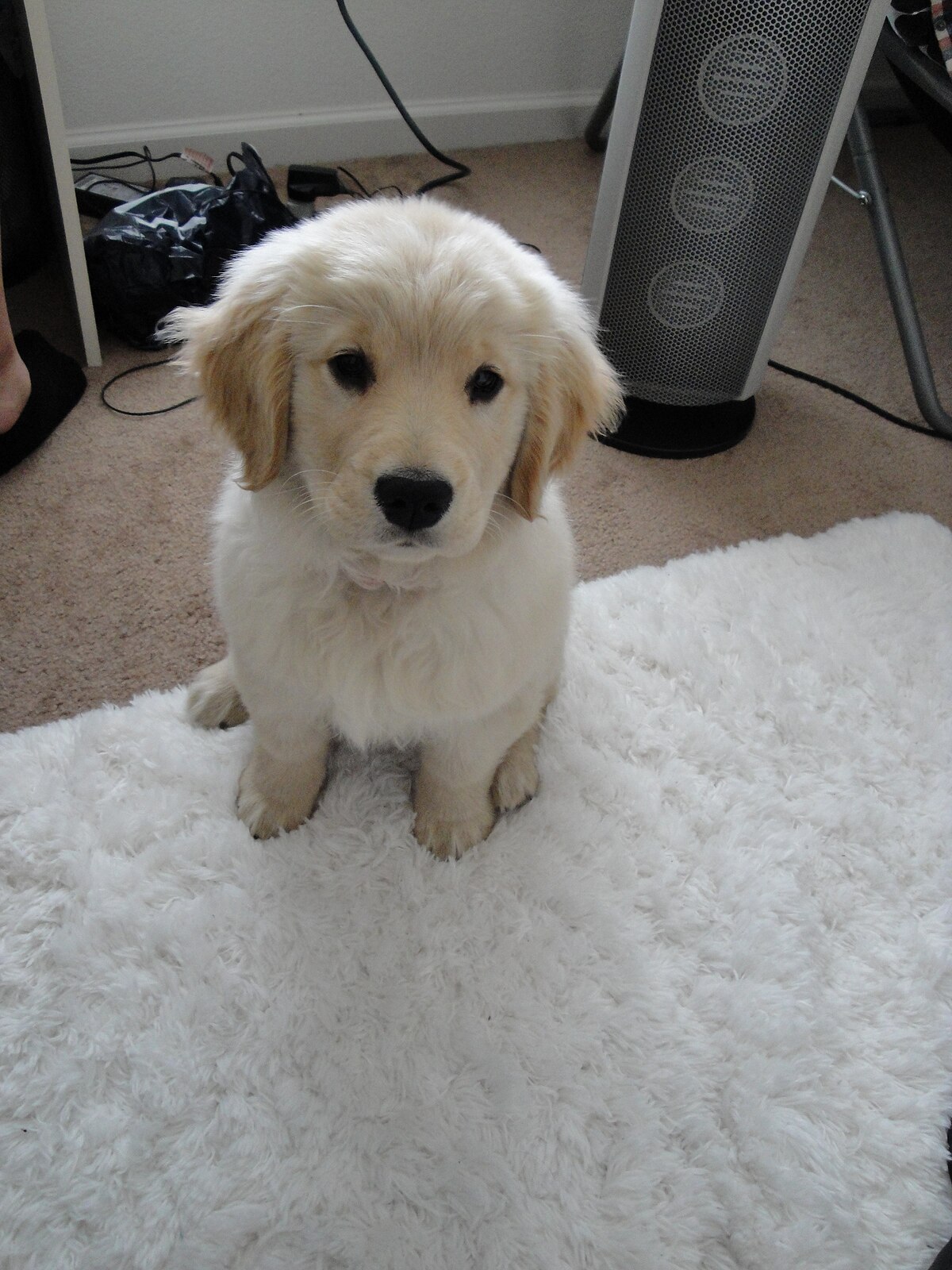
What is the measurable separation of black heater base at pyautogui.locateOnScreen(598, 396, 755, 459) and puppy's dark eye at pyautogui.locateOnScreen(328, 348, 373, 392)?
4.01ft

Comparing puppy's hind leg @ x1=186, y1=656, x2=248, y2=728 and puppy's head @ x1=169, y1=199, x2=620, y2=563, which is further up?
puppy's head @ x1=169, y1=199, x2=620, y2=563

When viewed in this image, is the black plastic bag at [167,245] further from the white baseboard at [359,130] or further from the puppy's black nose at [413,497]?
the puppy's black nose at [413,497]

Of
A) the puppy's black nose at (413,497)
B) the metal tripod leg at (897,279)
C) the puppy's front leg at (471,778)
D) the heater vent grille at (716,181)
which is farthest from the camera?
the metal tripod leg at (897,279)

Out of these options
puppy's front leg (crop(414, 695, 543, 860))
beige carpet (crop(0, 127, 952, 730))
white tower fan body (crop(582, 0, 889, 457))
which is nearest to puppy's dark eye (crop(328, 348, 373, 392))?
puppy's front leg (crop(414, 695, 543, 860))

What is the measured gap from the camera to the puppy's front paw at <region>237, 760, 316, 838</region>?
1.23 meters

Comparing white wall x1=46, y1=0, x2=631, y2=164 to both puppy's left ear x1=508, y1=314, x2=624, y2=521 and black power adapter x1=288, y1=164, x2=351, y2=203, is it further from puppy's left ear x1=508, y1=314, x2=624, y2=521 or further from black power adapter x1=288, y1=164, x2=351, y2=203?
puppy's left ear x1=508, y1=314, x2=624, y2=521

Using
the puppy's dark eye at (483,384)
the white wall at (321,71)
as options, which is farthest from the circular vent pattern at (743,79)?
the white wall at (321,71)

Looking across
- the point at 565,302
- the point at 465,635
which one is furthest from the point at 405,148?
the point at 465,635

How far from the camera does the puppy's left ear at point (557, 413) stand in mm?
974

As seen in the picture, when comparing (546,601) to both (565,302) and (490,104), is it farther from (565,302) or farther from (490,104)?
(490,104)

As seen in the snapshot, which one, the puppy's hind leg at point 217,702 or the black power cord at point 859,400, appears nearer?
the puppy's hind leg at point 217,702

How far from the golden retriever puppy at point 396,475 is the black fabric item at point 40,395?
2.97ft

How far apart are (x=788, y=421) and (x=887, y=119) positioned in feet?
6.46

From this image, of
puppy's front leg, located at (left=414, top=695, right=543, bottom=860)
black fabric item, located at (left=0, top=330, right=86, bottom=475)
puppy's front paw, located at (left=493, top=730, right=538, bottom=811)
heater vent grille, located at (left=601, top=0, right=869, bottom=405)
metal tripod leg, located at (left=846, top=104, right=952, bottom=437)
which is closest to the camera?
puppy's front leg, located at (left=414, top=695, right=543, bottom=860)
